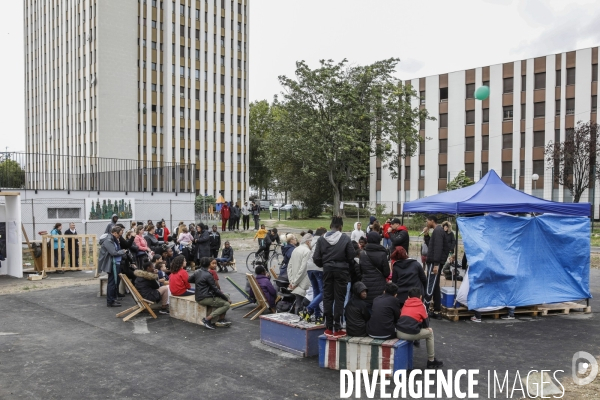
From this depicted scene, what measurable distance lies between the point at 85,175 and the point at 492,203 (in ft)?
66.2

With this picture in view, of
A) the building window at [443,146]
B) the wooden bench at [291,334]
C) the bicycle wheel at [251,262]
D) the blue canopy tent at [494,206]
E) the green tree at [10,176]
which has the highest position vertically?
the building window at [443,146]

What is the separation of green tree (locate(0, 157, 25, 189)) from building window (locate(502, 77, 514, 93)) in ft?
133

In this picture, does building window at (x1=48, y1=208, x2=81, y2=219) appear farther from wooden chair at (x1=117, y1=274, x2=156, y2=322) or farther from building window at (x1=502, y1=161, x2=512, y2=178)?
building window at (x1=502, y1=161, x2=512, y2=178)

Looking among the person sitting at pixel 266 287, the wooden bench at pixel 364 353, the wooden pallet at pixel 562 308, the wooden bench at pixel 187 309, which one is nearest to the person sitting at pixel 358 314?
the wooden bench at pixel 364 353

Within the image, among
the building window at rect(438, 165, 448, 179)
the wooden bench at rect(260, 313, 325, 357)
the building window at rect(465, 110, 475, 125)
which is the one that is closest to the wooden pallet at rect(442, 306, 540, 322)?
the wooden bench at rect(260, 313, 325, 357)

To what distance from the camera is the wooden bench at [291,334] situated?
7621mm

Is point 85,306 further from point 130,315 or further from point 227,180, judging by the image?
point 227,180

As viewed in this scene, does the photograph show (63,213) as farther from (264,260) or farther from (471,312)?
(471,312)

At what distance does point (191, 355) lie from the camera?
7.73m

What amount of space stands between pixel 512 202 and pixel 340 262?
4.96 meters

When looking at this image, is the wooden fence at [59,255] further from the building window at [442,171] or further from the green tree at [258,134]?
the green tree at [258,134]

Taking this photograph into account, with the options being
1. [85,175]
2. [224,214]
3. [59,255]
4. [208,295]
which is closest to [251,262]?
[59,255]

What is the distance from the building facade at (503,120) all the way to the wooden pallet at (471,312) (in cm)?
3059

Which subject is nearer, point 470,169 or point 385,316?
point 385,316
